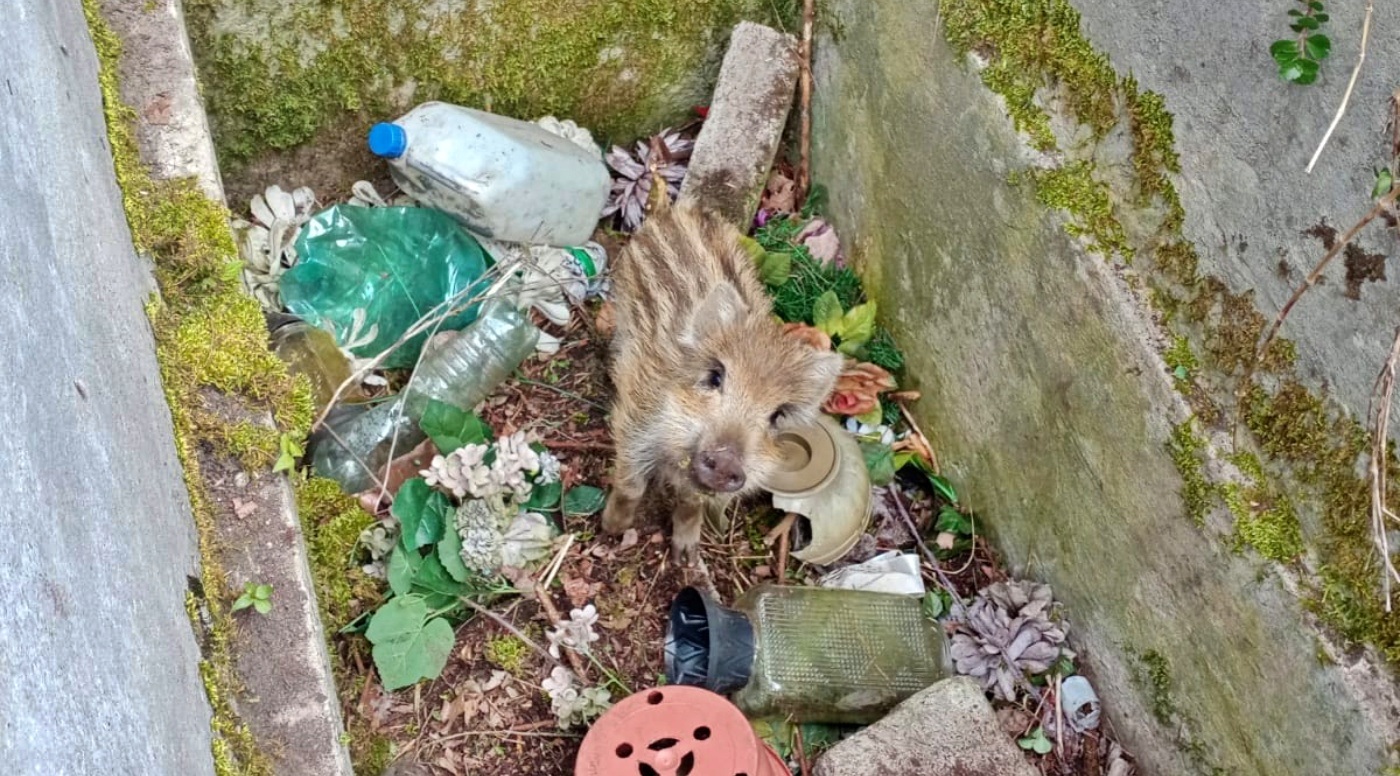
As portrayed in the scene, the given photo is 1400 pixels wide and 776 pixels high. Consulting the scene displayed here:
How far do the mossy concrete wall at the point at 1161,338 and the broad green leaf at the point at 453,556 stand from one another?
1.64 meters

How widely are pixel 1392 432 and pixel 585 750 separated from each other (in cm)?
197

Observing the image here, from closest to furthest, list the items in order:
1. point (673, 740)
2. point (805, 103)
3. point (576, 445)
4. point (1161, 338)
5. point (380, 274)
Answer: point (673, 740)
point (1161, 338)
point (576, 445)
point (380, 274)
point (805, 103)

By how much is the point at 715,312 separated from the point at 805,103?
4.02 ft

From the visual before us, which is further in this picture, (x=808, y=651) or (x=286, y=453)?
(x=808, y=651)

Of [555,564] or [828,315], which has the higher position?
[828,315]

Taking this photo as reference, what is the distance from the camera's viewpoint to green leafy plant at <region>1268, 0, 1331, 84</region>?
96.7 inches

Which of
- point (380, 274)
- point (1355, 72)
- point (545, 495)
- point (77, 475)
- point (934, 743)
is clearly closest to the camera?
point (77, 475)

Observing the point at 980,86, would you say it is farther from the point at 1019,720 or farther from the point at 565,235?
the point at 1019,720

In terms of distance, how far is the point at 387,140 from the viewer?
3865mm

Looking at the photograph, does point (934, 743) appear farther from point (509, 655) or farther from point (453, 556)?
point (453, 556)

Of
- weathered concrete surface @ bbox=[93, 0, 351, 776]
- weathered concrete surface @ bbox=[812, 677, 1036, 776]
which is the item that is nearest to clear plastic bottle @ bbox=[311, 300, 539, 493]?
weathered concrete surface @ bbox=[93, 0, 351, 776]

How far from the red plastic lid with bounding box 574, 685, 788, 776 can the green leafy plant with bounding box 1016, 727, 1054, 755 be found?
91 cm

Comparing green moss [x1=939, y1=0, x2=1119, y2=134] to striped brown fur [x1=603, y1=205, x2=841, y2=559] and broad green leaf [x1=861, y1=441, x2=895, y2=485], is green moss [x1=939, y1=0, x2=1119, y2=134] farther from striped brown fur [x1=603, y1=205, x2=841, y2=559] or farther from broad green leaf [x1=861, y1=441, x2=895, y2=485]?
broad green leaf [x1=861, y1=441, x2=895, y2=485]

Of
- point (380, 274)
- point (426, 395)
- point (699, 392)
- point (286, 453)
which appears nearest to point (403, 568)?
→ point (286, 453)
